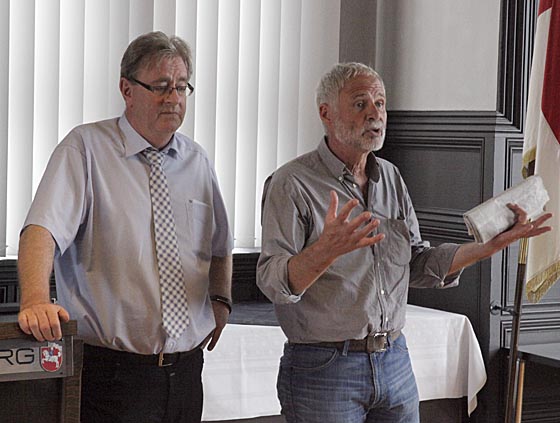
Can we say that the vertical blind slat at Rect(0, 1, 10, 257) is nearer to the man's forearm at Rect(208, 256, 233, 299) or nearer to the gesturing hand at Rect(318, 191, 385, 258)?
the man's forearm at Rect(208, 256, 233, 299)

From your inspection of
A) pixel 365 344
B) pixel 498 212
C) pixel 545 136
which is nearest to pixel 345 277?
pixel 365 344

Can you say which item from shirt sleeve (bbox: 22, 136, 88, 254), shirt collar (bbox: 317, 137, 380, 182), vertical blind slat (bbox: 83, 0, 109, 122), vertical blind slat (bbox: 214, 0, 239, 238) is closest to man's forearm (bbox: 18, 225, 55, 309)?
shirt sleeve (bbox: 22, 136, 88, 254)

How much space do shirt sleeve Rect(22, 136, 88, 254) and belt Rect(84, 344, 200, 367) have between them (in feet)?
0.85

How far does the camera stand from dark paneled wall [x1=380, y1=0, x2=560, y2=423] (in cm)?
389

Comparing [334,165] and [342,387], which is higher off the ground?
[334,165]

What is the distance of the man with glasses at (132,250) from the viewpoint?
7.43ft

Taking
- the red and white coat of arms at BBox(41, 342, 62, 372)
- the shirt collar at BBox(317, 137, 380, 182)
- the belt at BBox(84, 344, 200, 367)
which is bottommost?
the belt at BBox(84, 344, 200, 367)

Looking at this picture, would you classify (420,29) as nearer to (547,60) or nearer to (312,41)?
(312,41)

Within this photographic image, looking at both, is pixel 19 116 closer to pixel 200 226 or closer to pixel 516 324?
pixel 200 226

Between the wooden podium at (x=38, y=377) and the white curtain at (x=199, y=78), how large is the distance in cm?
173

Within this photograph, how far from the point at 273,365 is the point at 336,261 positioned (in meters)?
1.13

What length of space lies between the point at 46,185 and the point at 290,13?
2.26 meters

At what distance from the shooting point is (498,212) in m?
2.36

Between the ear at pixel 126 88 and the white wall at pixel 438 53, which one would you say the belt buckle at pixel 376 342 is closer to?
→ the ear at pixel 126 88
